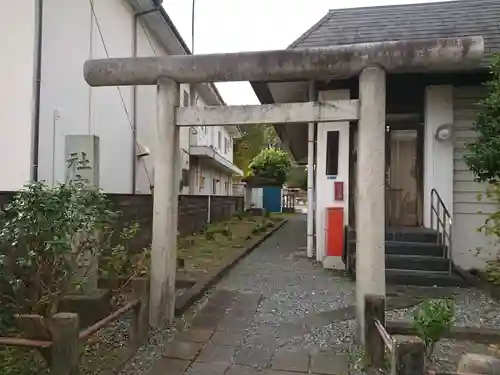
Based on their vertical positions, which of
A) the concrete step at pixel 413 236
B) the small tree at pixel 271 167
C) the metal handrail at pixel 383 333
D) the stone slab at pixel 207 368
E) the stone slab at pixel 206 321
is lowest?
the stone slab at pixel 207 368

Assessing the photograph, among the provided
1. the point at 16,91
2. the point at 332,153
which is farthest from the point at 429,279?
the point at 16,91

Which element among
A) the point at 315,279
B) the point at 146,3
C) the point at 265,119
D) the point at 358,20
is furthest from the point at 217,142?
the point at 265,119

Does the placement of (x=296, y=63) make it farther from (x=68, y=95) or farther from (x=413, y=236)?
(x=68, y=95)

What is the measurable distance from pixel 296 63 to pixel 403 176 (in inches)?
208

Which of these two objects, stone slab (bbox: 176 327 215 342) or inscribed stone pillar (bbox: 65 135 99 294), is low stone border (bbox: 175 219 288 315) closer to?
stone slab (bbox: 176 327 215 342)

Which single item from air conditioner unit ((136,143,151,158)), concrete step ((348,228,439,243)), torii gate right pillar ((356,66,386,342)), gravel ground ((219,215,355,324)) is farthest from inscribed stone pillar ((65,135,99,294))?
air conditioner unit ((136,143,151,158))

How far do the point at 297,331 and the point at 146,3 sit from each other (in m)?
9.06

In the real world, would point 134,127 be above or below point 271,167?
below

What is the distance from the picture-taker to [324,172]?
901 cm

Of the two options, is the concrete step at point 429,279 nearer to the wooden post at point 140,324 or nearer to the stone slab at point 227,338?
the stone slab at point 227,338

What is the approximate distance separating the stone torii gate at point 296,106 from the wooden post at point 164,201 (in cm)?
1

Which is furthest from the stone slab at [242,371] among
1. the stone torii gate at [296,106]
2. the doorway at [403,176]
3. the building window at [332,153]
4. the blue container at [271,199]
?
the blue container at [271,199]

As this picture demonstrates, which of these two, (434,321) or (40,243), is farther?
(40,243)

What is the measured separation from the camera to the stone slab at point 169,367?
3887 millimetres
